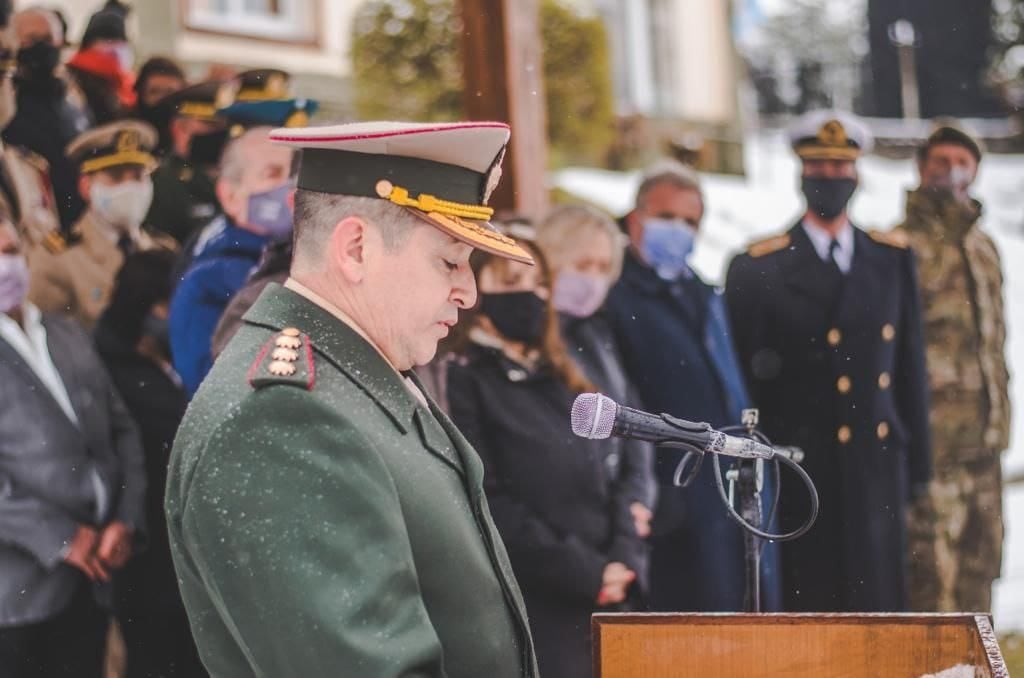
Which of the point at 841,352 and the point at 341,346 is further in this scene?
the point at 841,352

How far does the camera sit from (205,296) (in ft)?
12.0

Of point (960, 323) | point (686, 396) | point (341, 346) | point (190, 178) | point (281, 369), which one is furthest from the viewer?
point (190, 178)

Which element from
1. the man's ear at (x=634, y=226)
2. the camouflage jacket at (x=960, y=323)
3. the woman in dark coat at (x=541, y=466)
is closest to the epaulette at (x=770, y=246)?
the man's ear at (x=634, y=226)

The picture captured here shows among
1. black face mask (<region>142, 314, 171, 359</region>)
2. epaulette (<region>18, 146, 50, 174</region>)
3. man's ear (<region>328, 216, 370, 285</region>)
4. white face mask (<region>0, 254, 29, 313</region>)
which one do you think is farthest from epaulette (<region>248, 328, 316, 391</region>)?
epaulette (<region>18, 146, 50, 174</region>)

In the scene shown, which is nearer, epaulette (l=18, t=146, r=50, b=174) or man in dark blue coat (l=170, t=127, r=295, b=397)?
man in dark blue coat (l=170, t=127, r=295, b=397)

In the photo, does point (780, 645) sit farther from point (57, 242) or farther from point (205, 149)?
point (205, 149)

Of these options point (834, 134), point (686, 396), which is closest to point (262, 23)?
point (834, 134)

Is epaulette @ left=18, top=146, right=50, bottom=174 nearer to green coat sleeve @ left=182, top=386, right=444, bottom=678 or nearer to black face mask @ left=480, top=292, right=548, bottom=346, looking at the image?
black face mask @ left=480, top=292, right=548, bottom=346

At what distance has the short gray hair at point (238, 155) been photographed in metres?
3.78

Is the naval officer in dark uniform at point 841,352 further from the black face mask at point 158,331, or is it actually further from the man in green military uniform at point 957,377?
the black face mask at point 158,331

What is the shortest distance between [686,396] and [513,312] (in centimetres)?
68

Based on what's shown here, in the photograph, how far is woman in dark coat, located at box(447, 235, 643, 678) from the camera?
3.54m

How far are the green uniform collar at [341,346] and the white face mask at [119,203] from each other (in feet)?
8.82

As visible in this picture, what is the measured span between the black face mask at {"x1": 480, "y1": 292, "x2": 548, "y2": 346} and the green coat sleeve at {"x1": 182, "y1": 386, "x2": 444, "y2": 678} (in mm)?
1973
